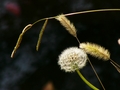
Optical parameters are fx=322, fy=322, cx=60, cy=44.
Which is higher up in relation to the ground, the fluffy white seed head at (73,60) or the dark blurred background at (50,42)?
the fluffy white seed head at (73,60)

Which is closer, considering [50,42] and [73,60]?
[73,60]

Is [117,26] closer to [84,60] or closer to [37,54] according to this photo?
[37,54]

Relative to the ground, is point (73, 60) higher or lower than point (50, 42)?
higher

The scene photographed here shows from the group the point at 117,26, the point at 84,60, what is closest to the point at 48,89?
the point at 117,26

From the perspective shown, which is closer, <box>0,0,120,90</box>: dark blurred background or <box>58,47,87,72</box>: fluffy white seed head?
<box>58,47,87,72</box>: fluffy white seed head

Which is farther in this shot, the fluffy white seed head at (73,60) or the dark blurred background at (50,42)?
the dark blurred background at (50,42)
